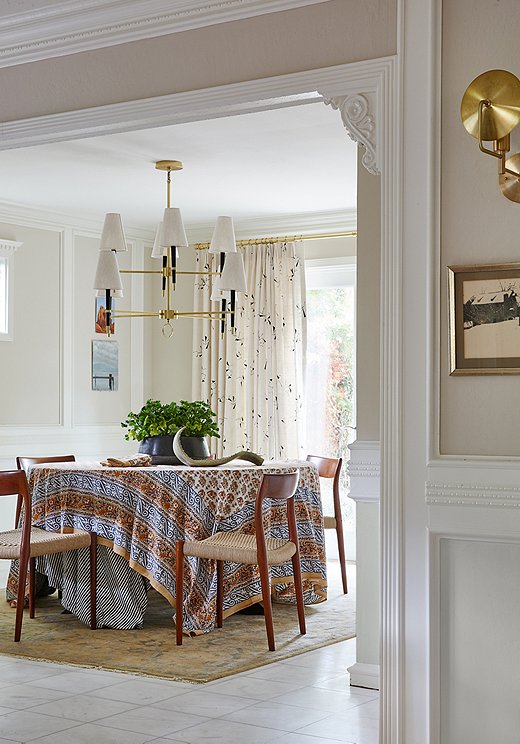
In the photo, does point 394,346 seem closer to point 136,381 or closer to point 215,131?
point 215,131

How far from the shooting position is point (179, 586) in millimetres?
5246

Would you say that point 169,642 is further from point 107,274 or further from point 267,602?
point 107,274

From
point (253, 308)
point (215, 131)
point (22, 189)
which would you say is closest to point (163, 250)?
point (215, 131)

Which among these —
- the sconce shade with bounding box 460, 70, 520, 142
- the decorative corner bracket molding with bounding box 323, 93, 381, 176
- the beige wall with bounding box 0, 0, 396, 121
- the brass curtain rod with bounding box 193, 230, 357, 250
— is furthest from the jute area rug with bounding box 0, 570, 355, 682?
the brass curtain rod with bounding box 193, 230, 357, 250

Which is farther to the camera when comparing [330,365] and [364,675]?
[330,365]

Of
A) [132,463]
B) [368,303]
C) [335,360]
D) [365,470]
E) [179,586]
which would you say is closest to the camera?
A: [365,470]

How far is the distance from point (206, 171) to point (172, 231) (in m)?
0.99

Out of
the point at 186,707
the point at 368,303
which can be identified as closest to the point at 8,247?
the point at 368,303

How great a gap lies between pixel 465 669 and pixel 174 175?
448 cm

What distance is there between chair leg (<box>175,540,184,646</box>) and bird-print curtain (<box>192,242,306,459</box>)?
2.89m

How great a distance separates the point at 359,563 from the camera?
459 centimetres

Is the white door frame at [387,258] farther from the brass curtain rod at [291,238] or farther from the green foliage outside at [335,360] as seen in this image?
the green foliage outside at [335,360]

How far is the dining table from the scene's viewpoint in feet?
17.8

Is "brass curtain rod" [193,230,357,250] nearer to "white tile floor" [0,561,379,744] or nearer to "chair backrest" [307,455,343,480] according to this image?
"chair backrest" [307,455,343,480]
